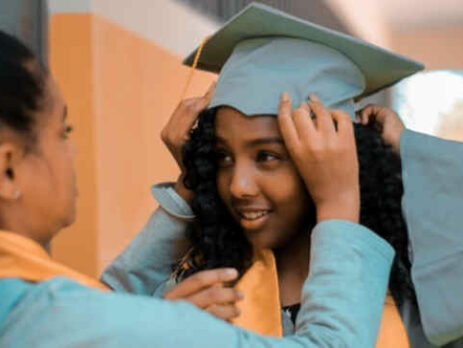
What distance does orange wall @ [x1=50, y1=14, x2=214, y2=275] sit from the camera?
2.13 meters

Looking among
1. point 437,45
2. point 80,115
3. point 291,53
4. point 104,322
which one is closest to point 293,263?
point 291,53

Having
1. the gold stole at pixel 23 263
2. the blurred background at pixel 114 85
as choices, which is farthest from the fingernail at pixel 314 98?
the blurred background at pixel 114 85

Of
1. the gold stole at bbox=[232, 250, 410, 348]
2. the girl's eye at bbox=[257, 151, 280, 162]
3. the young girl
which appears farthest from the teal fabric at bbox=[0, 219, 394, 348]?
the girl's eye at bbox=[257, 151, 280, 162]

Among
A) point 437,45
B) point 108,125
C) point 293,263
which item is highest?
point 293,263

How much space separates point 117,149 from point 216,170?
36.4 inches

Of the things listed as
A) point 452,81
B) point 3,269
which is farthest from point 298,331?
point 452,81

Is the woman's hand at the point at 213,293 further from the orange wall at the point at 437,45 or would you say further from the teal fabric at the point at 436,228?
the orange wall at the point at 437,45

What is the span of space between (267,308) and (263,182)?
181mm

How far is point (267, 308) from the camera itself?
1.28m

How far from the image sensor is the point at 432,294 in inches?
46.9

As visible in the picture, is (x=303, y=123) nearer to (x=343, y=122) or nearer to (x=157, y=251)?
(x=343, y=122)

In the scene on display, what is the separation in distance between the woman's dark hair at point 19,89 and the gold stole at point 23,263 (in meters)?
0.10

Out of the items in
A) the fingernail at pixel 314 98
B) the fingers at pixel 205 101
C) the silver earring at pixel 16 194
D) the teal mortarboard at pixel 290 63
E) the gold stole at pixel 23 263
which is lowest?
the gold stole at pixel 23 263

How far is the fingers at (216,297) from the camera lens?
3.41ft
